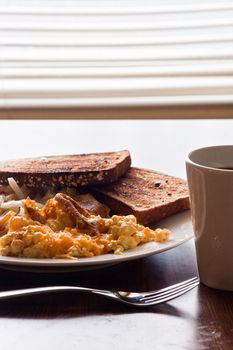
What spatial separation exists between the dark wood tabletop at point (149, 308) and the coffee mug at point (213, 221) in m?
0.03

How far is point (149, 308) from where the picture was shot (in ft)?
3.33

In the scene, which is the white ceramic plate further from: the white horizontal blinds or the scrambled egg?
the white horizontal blinds

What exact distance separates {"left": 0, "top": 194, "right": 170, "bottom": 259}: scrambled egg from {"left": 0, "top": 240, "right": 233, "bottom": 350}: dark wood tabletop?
5 centimetres

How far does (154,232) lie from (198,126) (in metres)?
1.58

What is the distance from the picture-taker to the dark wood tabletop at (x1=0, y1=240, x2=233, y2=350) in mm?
938

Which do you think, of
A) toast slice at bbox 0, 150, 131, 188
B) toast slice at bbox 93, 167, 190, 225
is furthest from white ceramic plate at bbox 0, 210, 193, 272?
toast slice at bbox 0, 150, 131, 188

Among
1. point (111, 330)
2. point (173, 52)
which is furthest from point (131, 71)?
point (111, 330)

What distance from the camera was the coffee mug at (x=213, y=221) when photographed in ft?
3.42

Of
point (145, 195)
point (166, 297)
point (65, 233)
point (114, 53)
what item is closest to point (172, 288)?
point (166, 297)

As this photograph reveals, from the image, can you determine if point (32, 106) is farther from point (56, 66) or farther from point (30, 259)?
point (30, 259)

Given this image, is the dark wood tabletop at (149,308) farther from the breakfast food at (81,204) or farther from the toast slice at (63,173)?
the toast slice at (63,173)

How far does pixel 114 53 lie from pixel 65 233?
5.41 feet

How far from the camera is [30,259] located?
1.07m

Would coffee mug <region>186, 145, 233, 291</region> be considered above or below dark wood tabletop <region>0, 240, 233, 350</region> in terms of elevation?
above
